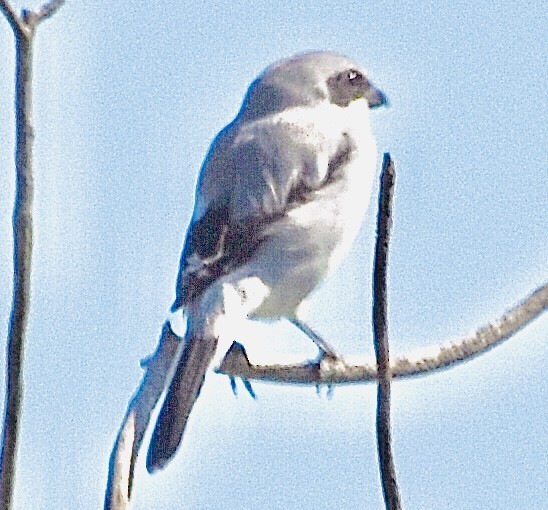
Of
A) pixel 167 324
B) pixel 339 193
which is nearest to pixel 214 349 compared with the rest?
pixel 167 324

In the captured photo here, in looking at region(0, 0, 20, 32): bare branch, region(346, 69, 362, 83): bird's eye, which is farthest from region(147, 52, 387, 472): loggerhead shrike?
region(0, 0, 20, 32): bare branch

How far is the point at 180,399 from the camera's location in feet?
8.75

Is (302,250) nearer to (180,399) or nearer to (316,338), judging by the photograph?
(316,338)

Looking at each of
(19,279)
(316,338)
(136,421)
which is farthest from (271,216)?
(19,279)

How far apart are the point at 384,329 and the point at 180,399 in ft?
4.90

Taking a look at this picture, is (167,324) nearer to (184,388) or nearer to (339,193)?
(184,388)

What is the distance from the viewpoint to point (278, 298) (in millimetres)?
3332

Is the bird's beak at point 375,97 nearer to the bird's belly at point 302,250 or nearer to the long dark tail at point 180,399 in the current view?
the bird's belly at point 302,250

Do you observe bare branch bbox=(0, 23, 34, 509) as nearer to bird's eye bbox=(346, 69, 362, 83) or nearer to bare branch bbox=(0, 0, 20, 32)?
bare branch bbox=(0, 0, 20, 32)

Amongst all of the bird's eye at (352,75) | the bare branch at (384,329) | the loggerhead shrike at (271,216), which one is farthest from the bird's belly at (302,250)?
the bare branch at (384,329)

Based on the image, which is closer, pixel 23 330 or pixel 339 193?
pixel 23 330

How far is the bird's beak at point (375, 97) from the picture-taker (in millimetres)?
4145

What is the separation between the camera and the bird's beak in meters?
4.14

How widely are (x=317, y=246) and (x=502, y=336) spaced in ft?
4.39
